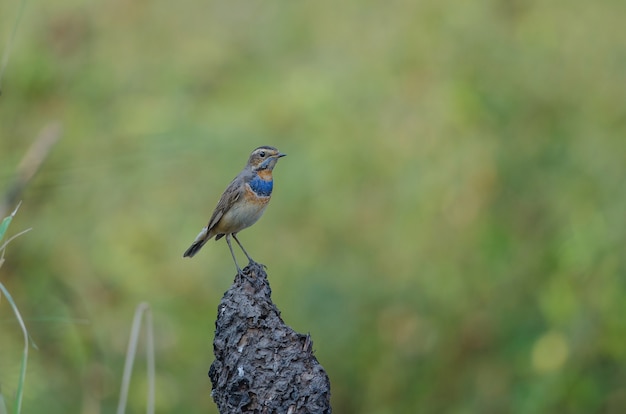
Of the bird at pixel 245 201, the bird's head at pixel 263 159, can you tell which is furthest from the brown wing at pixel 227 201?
the bird's head at pixel 263 159

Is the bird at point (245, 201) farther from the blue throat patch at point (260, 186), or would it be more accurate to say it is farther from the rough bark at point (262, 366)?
the rough bark at point (262, 366)

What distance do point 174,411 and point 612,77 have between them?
4121 millimetres

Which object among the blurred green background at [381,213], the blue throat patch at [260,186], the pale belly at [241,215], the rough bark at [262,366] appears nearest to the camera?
the rough bark at [262,366]

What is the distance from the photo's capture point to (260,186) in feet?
17.3

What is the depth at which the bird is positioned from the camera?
16.9 feet

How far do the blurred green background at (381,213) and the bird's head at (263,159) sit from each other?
2.52 metres

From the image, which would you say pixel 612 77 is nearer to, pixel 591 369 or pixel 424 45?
pixel 424 45

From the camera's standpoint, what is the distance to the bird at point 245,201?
5.16m

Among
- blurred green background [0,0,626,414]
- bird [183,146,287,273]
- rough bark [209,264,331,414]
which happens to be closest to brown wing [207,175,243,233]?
bird [183,146,287,273]

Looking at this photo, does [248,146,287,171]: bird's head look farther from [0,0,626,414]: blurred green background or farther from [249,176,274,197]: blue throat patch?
[0,0,626,414]: blurred green background

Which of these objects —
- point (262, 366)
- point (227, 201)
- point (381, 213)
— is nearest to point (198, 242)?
point (227, 201)

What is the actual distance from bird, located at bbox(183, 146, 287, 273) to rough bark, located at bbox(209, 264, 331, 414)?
7.16ft

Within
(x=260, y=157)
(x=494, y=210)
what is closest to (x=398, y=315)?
(x=494, y=210)

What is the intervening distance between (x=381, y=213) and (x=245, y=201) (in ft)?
10.0
